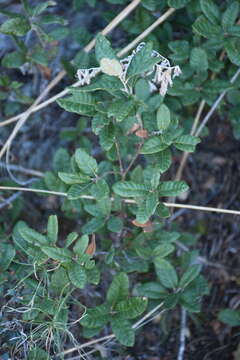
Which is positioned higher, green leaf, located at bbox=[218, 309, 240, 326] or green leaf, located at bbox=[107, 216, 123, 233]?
green leaf, located at bbox=[107, 216, 123, 233]

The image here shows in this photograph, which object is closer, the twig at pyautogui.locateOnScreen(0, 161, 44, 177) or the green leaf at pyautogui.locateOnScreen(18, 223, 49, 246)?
the green leaf at pyautogui.locateOnScreen(18, 223, 49, 246)

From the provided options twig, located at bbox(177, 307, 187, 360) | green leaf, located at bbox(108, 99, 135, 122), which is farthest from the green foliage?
twig, located at bbox(177, 307, 187, 360)

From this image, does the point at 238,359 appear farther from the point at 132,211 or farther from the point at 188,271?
the point at 132,211

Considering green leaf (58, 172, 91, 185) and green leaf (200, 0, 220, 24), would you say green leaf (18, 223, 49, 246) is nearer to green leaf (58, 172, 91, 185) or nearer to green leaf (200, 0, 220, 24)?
green leaf (58, 172, 91, 185)

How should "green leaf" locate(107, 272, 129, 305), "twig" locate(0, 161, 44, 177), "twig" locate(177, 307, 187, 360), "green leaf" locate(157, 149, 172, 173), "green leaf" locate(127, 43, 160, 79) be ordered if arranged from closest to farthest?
"green leaf" locate(127, 43, 160, 79) → "green leaf" locate(157, 149, 172, 173) → "green leaf" locate(107, 272, 129, 305) → "twig" locate(177, 307, 187, 360) → "twig" locate(0, 161, 44, 177)

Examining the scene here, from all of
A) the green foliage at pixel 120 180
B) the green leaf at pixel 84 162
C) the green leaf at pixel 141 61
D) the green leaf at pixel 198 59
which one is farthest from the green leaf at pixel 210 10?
the green leaf at pixel 84 162

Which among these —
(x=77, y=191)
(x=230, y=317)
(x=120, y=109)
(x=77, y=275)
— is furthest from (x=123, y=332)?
(x=120, y=109)

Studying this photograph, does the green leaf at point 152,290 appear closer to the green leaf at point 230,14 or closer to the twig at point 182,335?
the twig at point 182,335
